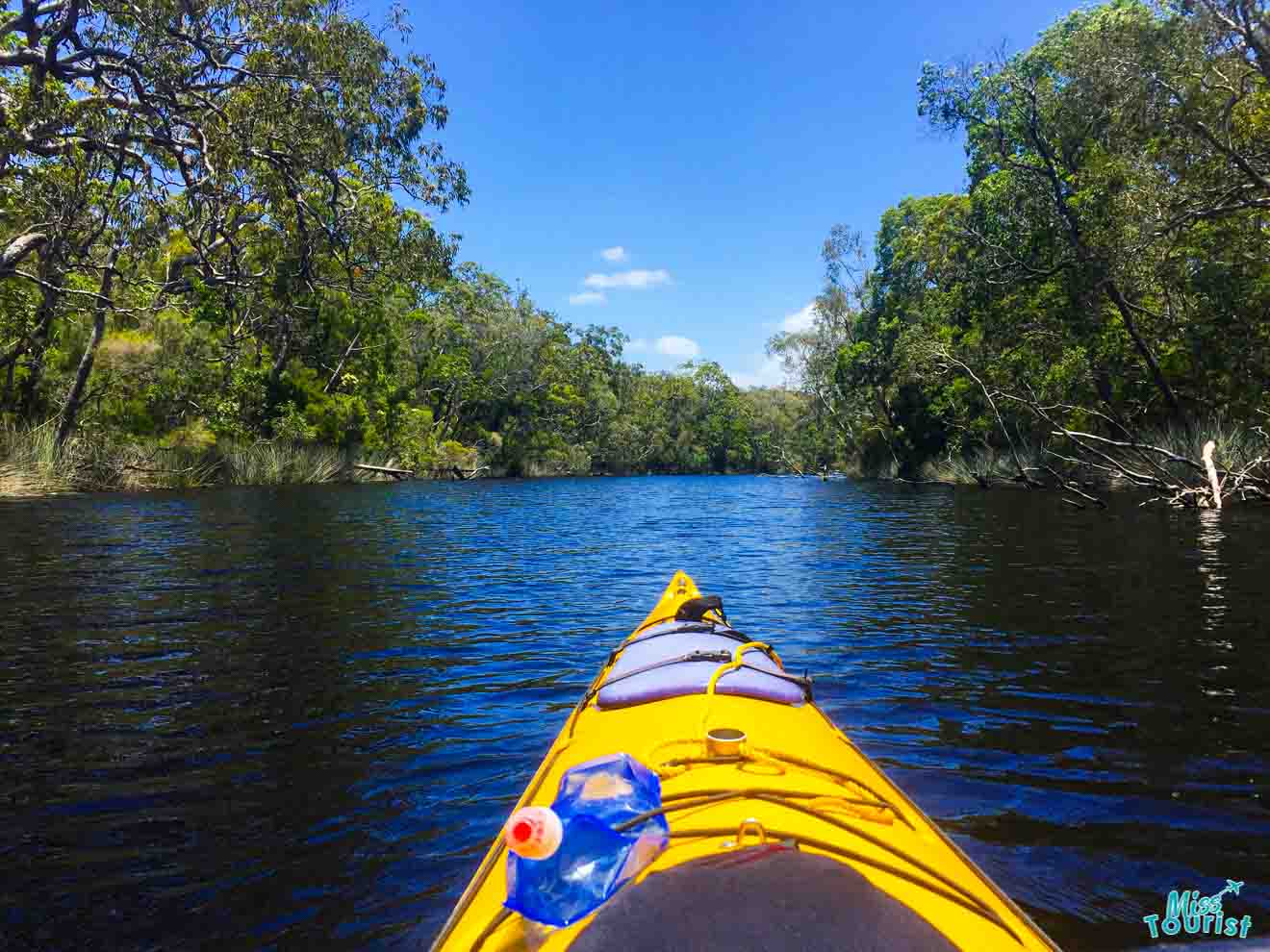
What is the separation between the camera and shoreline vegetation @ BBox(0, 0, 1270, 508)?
13.3m

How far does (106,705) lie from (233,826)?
85.4 inches

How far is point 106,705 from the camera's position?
15.8 feet

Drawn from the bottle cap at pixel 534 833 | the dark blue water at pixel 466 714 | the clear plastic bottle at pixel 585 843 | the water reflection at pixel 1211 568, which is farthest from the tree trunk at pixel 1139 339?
the bottle cap at pixel 534 833

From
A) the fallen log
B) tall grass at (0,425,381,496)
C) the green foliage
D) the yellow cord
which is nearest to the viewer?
the yellow cord

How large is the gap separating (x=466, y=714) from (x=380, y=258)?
16.3m

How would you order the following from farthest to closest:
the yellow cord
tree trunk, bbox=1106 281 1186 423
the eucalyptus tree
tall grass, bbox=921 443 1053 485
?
tall grass, bbox=921 443 1053 485 → tree trunk, bbox=1106 281 1186 423 → the eucalyptus tree → the yellow cord

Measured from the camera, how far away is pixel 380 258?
1861cm

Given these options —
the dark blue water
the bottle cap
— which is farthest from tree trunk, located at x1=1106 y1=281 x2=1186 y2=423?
the bottle cap

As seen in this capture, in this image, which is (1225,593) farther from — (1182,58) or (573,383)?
(573,383)

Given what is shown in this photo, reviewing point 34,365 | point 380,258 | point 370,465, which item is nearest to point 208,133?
point 380,258

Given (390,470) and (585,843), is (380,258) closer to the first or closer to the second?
(585,843)

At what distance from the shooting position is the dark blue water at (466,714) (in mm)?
2918

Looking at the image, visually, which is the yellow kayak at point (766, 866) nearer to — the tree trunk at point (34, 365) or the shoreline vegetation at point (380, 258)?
the shoreline vegetation at point (380, 258)

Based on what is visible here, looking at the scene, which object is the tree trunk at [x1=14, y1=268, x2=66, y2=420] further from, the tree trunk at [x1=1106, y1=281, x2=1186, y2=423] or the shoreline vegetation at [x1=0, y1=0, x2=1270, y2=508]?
the tree trunk at [x1=1106, y1=281, x2=1186, y2=423]
